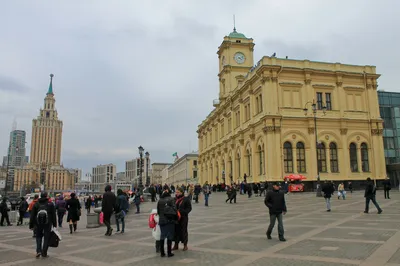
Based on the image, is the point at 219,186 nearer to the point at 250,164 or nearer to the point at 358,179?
the point at 250,164

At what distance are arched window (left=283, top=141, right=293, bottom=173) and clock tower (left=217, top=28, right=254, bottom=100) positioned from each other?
2123cm

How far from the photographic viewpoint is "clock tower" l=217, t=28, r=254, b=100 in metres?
62.6

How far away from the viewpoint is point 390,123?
55.6 metres

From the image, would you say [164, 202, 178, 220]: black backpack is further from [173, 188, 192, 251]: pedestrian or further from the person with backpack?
[173, 188, 192, 251]: pedestrian

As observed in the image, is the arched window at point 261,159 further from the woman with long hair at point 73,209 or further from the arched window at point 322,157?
the woman with long hair at point 73,209

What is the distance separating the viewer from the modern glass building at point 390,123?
5491 centimetres

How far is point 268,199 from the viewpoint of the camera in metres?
10.7

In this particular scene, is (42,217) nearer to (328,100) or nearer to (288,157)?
(288,157)

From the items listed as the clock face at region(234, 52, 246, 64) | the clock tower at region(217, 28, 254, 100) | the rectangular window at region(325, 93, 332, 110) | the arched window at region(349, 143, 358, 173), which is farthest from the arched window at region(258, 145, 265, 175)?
the clock face at region(234, 52, 246, 64)

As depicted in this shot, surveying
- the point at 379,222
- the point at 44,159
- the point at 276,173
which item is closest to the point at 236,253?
the point at 379,222

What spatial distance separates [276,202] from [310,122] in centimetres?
3547

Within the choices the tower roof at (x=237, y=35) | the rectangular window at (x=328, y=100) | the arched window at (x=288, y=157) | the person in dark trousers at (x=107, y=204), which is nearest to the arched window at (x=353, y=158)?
the rectangular window at (x=328, y=100)

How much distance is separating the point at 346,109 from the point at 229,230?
38.8m

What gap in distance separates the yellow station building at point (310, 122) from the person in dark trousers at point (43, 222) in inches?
1366
